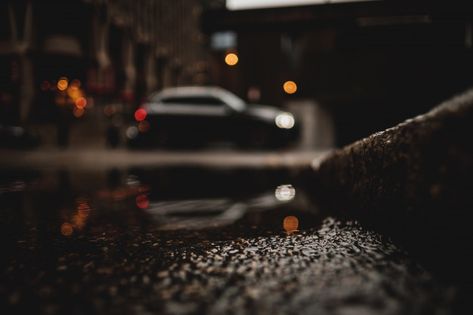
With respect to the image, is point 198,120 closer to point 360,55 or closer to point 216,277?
point 360,55

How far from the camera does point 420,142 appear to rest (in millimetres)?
1663

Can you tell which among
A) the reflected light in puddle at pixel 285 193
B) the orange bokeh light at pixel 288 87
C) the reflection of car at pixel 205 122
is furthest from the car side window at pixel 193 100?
the orange bokeh light at pixel 288 87

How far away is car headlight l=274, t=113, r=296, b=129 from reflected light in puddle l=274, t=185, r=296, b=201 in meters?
8.30

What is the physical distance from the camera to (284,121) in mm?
13477

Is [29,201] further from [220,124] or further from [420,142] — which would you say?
[220,124]

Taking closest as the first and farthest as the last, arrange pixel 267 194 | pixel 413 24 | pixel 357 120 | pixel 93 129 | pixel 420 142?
pixel 420 142 → pixel 413 24 → pixel 267 194 → pixel 357 120 → pixel 93 129

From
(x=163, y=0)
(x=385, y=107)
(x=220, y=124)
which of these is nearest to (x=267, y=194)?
(x=220, y=124)

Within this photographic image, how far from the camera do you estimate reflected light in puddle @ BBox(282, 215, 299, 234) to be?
2594mm

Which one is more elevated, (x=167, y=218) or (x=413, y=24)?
(x=413, y=24)

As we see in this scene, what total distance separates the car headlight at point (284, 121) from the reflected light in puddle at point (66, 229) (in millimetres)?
11087

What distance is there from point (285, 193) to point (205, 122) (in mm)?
9076

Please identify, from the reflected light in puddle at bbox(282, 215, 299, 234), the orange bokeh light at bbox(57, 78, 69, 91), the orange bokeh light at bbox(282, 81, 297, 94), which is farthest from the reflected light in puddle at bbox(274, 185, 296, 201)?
the orange bokeh light at bbox(282, 81, 297, 94)

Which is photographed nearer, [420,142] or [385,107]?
[420,142]

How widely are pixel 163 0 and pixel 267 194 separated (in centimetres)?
3078
